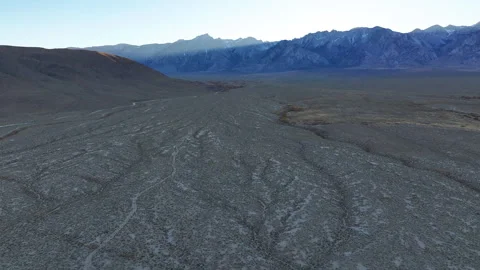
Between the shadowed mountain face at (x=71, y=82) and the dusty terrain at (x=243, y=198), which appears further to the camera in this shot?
the shadowed mountain face at (x=71, y=82)

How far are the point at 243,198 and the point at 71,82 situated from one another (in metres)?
74.7

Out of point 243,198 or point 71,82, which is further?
point 71,82

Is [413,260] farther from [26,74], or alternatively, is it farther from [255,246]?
[26,74]

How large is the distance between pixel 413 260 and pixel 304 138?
18.0 meters

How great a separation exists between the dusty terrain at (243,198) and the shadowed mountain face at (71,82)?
1212 inches

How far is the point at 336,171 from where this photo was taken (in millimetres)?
22062

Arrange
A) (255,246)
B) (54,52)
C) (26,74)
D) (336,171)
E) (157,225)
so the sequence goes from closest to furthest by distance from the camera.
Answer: (255,246) → (157,225) → (336,171) → (26,74) → (54,52)

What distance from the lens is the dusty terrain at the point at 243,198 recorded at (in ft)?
43.8

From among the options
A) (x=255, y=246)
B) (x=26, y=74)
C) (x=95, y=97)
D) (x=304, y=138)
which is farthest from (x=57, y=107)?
(x=255, y=246)

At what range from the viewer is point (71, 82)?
271 ft

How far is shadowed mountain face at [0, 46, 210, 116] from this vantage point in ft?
204

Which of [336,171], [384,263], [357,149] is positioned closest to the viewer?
[384,263]

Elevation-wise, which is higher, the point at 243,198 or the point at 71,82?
the point at 243,198

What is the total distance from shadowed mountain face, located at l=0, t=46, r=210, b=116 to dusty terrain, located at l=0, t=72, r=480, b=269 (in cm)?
3079
